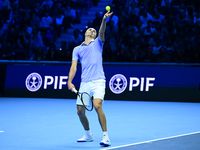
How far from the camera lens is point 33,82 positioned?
516 inches

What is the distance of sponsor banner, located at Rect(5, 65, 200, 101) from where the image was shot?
12.3 metres

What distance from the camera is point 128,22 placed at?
53.2 feet

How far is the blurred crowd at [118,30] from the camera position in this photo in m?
14.1

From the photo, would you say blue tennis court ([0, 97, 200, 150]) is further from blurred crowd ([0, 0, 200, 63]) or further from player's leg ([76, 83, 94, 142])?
blurred crowd ([0, 0, 200, 63])

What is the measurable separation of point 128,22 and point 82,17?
3455 millimetres

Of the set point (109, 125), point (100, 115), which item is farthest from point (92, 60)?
point (109, 125)

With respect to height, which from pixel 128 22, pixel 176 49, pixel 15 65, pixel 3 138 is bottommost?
pixel 3 138

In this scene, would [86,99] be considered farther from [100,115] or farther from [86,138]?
[86,138]

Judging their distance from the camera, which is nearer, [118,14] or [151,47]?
[151,47]

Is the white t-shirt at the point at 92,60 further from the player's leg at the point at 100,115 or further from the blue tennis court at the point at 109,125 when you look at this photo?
the blue tennis court at the point at 109,125

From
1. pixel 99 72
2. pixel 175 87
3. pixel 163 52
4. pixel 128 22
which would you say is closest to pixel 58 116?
pixel 99 72

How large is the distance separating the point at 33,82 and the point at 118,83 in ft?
9.49

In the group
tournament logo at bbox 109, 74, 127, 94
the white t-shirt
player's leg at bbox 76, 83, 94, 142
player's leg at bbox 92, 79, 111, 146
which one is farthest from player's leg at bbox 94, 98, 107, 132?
tournament logo at bbox 109, 74, 127, 94

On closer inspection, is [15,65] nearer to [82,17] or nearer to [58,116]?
[58,116]
